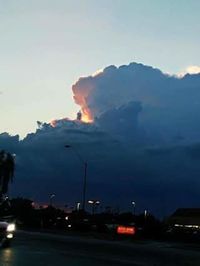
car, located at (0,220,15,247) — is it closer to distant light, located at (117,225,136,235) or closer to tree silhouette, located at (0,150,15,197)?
distant light, located at (117,225,136,235)

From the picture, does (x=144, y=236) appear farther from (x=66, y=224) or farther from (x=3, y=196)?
(x=3, y=196)

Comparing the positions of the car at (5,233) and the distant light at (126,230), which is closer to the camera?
the car at (5,233)

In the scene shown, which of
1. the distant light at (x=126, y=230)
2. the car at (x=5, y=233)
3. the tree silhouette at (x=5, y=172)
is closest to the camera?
the car at (x=5, y=233)

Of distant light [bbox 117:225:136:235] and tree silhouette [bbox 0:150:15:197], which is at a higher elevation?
tree silhouette [bbox 0:150:15:197]

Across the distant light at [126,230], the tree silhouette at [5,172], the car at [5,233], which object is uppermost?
the tree silhouette at [5,172]

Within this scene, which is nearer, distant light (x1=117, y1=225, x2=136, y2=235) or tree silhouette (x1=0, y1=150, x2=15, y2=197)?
distant light (x1=117, y1=225, x2=136, y2=235)

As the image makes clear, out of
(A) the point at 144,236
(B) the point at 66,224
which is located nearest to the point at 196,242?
(A) the point at 144,236

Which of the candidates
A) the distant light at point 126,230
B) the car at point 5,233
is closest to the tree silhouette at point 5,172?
the distant light at point 126,230

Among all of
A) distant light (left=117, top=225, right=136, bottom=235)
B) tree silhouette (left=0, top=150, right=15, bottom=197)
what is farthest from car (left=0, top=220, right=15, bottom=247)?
tree silhouette (left=0, top=150, right=15, bottom=197)

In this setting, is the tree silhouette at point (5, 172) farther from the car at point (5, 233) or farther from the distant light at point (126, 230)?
the car at point (5, 233)

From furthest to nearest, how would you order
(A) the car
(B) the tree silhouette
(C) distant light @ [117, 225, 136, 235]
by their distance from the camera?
(B) the tree silhouette → (C) distant light @ [117, 225, 136, 235] → (A) the car

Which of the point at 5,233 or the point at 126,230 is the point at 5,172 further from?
the point at 5,233

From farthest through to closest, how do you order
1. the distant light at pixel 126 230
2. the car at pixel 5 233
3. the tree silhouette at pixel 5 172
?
the tree silhouette at pixel 5 172 → the distant light at pixel 126 230 → the car at pixel 5 233

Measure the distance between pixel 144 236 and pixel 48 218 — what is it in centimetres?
3504
